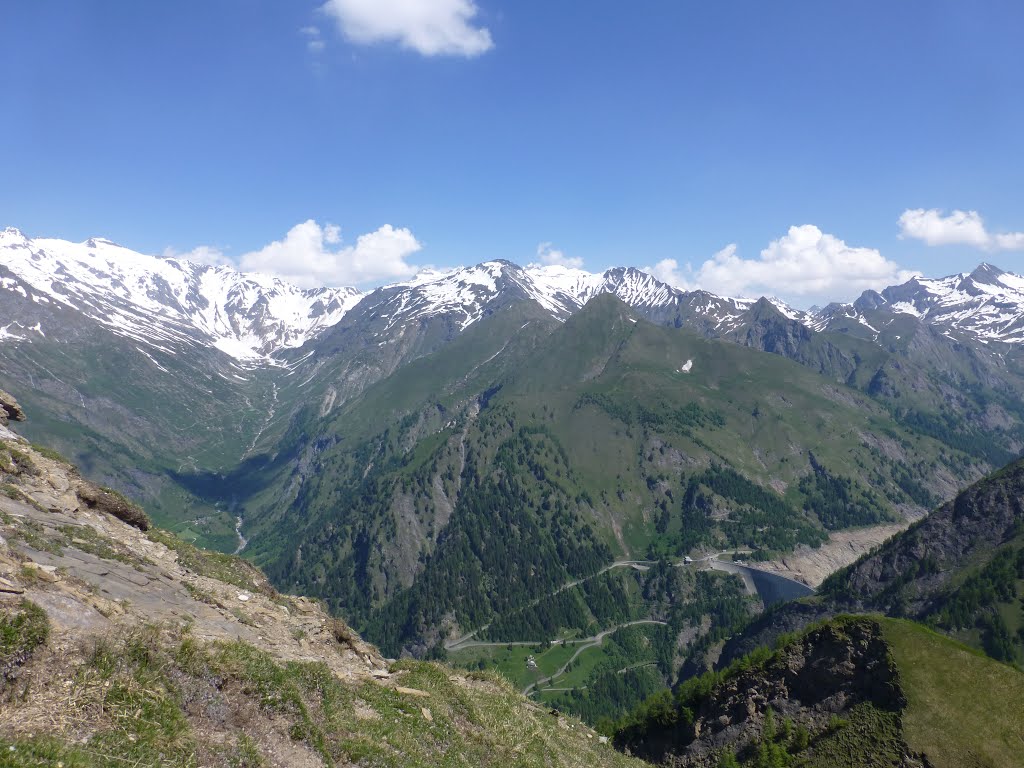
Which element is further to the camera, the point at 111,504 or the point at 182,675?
the point at 111,504

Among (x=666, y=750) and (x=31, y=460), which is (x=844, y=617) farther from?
(x=31, y=460)

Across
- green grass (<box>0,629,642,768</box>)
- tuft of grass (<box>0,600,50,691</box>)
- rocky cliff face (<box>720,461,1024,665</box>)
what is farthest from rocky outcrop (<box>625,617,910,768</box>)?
rocky cliff face (<box>720,461,1024,665</box>)

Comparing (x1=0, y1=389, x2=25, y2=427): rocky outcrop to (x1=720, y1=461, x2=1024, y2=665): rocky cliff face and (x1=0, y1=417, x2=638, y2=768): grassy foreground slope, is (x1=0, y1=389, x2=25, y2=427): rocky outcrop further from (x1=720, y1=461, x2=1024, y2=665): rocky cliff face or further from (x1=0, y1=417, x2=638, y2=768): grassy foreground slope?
(x1=720, y1=461, x2=1024, y2=665): rocky cliff face

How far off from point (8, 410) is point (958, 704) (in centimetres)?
7258

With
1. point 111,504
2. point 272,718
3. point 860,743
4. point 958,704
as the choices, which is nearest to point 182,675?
point 272,718

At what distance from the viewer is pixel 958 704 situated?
37.6 m

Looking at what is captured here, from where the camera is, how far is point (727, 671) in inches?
2013

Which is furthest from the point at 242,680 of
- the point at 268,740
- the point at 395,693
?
the point at 395,693

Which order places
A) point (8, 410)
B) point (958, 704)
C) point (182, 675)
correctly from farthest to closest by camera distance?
point (8, 410) < point (958, 704) < point (182, 675)

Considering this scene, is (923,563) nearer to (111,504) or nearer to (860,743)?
(860,743)

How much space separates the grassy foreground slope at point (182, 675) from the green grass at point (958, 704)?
21.5 metres

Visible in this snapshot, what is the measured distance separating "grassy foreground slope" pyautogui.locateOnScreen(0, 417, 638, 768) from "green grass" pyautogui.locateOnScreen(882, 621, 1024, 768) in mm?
21531

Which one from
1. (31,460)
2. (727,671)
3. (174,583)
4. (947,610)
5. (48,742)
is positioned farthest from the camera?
(947,610)

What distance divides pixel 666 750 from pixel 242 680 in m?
42.0
